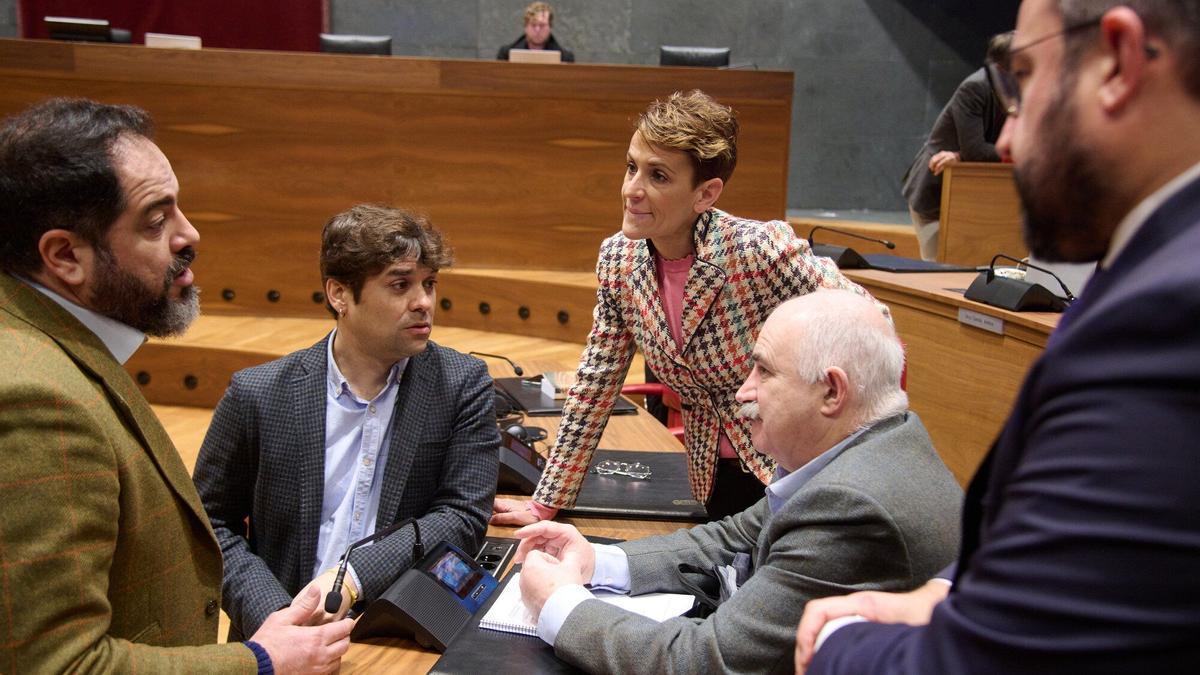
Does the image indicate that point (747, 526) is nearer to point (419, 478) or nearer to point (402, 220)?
point (419, 478)

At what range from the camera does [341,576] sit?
1.45 meters

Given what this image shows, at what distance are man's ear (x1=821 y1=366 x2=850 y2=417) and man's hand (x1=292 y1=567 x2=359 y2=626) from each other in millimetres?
756

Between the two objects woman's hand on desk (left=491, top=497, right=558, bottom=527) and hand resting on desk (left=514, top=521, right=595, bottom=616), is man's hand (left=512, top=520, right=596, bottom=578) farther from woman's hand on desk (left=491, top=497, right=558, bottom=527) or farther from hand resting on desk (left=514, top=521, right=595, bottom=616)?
woman's hand on desk (left=491, top=497, right=558, bottom=527)

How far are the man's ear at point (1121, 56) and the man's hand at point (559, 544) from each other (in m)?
0.94

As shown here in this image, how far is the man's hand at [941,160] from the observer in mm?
4312

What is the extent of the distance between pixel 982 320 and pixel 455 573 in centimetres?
172

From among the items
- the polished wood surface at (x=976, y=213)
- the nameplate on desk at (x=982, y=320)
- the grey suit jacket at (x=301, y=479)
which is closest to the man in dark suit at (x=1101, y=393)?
the grey suit jacket at (x=301, y=479)

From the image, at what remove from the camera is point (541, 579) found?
125 cm

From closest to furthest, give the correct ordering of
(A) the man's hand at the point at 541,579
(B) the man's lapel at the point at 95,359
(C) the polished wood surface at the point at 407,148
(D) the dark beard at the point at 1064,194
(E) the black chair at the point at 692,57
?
(D) the dark beard at the point at 1064,194 < (B) the man's lapel at the point at 95,359 < (A) the man's hand at the point at 541,579 < (C) the polished wood surface at the point at 407,148 < (E) the black chair at the point at 692,57

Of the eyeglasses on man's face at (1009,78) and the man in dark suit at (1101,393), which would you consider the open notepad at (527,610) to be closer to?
the man in dark suit at (1101,393)

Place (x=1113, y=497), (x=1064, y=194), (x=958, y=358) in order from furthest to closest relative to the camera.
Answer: (x=958, y=358) < (x=1064, y=194) < (x=1113, y=497)

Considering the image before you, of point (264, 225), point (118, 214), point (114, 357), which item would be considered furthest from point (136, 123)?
point (264, 225)

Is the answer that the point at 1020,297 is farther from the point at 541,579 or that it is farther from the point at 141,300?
the point at 141,300

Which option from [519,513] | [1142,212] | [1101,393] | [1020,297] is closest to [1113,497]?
[1101,393]
